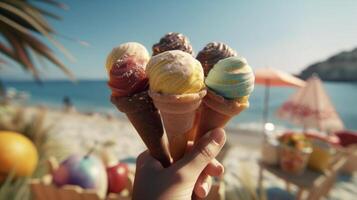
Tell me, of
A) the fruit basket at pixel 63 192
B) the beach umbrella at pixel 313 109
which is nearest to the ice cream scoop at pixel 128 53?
the fruit basket at pixel 63 192

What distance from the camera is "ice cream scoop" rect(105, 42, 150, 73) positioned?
448mm

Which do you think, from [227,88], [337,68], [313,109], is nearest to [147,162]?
[227,88]

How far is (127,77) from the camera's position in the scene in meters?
0.42

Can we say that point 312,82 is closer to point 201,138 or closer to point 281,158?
point 281,158

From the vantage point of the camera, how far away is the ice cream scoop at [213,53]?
49 cm

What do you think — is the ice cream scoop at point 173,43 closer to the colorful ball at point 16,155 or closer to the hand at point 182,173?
the hand at point 182,173

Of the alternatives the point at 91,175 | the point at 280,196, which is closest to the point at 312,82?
the point at 280,196

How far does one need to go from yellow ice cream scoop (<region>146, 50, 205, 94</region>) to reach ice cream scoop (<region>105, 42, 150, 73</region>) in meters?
0.04

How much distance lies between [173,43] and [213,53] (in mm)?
67

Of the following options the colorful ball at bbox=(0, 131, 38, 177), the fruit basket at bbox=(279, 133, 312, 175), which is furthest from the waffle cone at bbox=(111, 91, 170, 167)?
the fruit basket at bbox=(279, 133, 312, 175)

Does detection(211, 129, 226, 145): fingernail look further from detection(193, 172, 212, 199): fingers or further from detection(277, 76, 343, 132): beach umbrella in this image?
detection(277, 76, 343, 132): beach umbrella

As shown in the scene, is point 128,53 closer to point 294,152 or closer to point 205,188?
point 205,188

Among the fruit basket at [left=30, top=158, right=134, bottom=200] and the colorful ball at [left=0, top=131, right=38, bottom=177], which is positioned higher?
the fruit basket at [left=30, top=158, right=134, bottom=200]

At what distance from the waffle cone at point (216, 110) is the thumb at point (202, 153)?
17 millimetres
